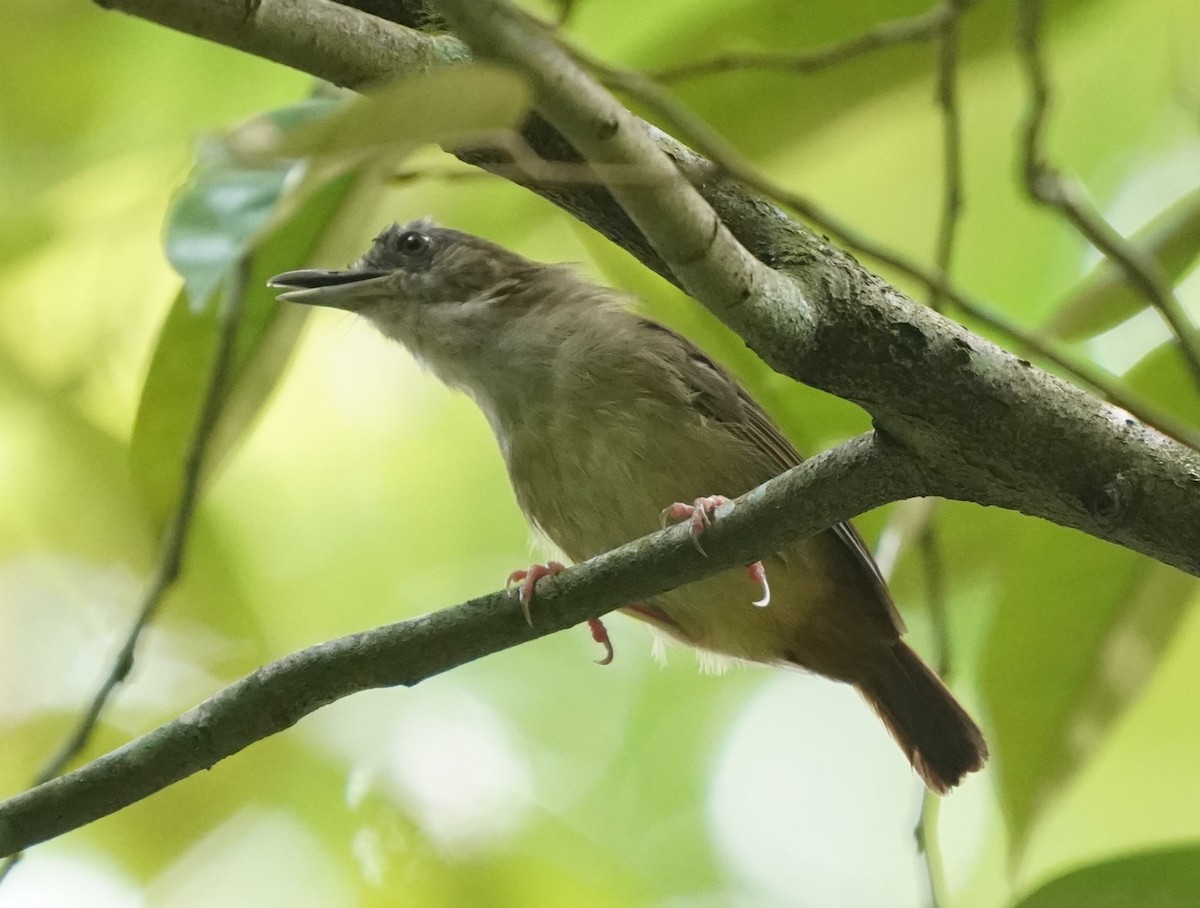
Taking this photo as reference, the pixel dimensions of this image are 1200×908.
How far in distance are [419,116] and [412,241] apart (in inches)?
93.0

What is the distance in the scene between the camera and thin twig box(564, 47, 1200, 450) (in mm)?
1362

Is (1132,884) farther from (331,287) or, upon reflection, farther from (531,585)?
(331,287)

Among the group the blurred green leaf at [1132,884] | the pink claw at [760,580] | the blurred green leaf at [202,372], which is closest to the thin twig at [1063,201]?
the blurred green leaf at [1132,884]

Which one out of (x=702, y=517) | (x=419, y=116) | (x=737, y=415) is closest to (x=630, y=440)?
Answer: (x=737, y=415)

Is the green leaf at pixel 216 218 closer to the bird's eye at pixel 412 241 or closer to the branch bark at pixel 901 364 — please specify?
the branch bark at pixel 901 364

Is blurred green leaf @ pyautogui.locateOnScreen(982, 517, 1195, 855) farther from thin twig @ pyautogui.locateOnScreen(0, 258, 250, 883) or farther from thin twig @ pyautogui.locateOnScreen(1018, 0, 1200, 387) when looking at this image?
thin twig @ pyautogui.locateOnScreen(0, 258, 250, 883)

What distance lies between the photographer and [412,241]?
340cm

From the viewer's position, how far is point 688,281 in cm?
132

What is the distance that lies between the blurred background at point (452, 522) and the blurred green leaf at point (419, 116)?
1370 millimetres

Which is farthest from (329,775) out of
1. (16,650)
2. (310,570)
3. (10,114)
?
(10,114)

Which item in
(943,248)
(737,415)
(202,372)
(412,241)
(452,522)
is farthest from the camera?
(452,522)

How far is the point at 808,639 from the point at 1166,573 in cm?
92

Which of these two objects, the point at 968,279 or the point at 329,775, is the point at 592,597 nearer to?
the point at 968,279

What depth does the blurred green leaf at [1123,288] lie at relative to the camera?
2.33 m
